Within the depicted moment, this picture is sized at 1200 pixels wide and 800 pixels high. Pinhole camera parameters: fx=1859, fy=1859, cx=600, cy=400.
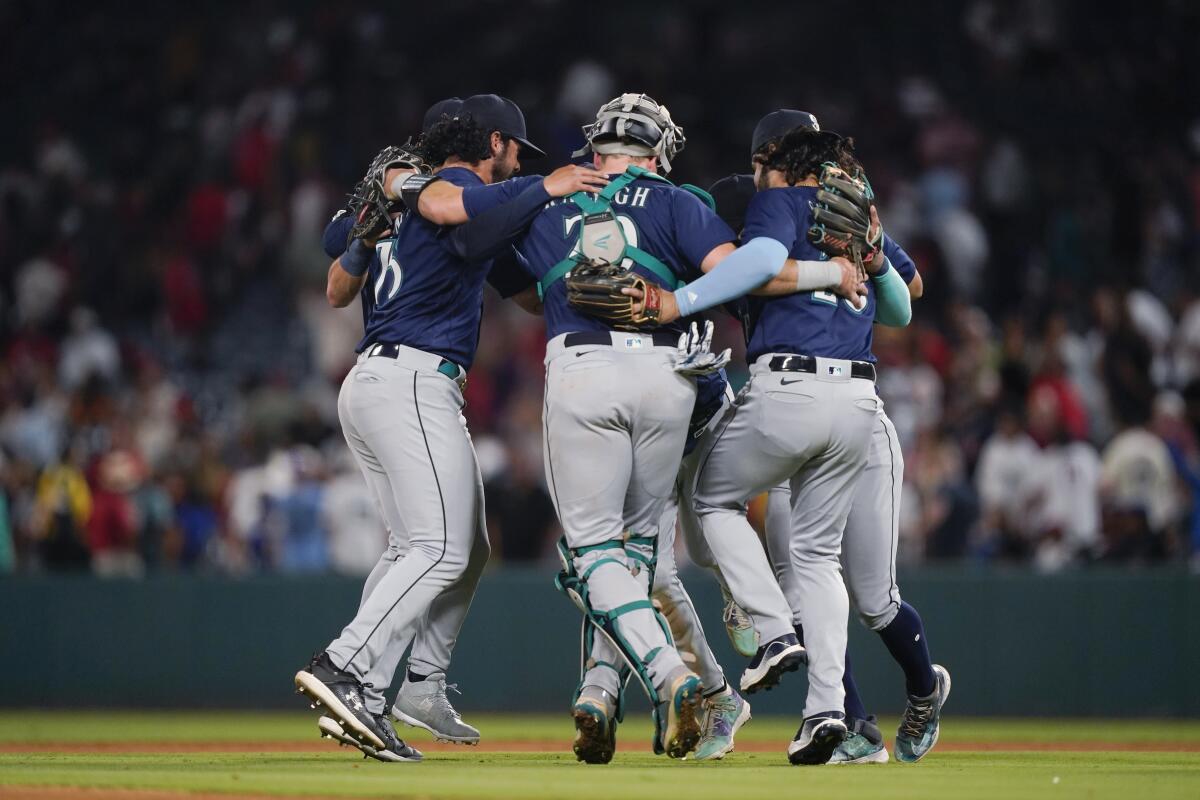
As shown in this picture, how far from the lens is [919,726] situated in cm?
709

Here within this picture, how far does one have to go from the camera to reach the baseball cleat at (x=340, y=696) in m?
6.34

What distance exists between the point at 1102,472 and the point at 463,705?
4.41 metres

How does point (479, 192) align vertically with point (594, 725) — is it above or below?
above

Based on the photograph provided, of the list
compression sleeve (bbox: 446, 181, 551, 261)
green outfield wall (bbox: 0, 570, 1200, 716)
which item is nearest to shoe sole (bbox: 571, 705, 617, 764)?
compression sleeve (bbox: 446, 181, 551, 261)

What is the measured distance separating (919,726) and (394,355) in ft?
8.00

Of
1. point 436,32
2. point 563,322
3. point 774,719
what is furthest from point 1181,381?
point 436,32

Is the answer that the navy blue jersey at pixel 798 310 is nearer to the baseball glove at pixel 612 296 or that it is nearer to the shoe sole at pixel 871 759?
the baseball glove at pixel 612 296

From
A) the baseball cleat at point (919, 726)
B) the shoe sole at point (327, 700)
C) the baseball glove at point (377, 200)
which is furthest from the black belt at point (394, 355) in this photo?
the baseball cleat at point (919, 726)

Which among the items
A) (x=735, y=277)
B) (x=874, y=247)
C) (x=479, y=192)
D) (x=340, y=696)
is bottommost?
(x=340, y=696)

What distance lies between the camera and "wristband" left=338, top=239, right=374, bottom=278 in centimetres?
702

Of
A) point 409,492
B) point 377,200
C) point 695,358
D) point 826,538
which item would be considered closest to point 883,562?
point 826,538

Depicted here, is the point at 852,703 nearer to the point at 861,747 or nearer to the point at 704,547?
the point at 861,747

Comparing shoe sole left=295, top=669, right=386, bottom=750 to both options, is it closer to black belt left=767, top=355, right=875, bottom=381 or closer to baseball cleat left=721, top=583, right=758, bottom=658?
baseball cleat left=721, top=583, right=758, bottom=658

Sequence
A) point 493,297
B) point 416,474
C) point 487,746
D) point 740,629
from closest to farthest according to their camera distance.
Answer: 1. point 416,474
2. point 740,629
3. point 487,746
4. point 493,297
